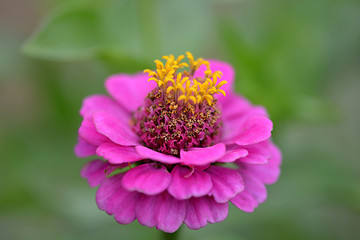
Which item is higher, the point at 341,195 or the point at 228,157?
the point at 228,157

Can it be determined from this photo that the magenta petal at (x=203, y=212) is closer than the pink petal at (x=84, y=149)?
Yes

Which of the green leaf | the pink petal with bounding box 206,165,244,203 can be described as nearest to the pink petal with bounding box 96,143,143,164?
the pink petal with bounding box 206,165,244,203

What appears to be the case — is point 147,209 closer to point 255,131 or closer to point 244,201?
point 244,201

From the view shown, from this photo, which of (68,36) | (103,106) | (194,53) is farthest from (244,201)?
(194,53)

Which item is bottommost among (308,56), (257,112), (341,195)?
(341,195)

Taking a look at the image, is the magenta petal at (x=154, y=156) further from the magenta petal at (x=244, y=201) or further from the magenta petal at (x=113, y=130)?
the magenta petal at (x=244, y=201)

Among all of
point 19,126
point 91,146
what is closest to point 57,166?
point 19,126

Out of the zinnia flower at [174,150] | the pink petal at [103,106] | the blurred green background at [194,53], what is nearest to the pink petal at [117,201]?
the zinnia flower at [174,150]

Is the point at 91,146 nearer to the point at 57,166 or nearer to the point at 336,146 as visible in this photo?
the point at 57,166
